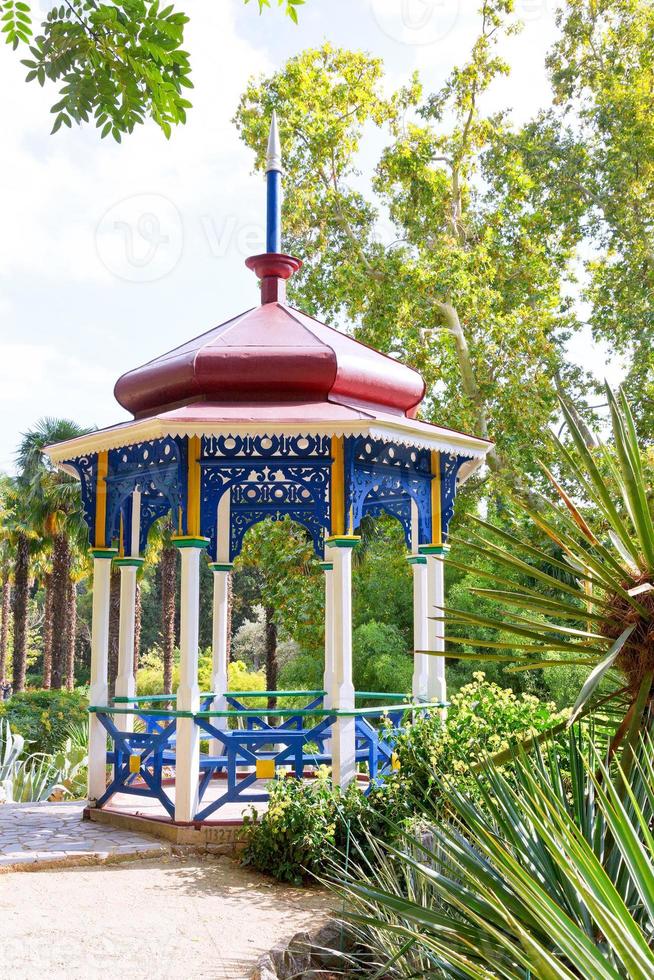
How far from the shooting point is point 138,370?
9.29 m

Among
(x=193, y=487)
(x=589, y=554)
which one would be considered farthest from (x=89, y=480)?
(x=589, y=554)

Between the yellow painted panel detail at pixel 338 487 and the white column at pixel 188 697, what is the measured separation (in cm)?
120

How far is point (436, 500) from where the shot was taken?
→ 9250 mm

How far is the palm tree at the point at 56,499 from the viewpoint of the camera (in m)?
22.3

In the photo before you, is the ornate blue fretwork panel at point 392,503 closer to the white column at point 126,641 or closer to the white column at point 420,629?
the white column at point 420,629

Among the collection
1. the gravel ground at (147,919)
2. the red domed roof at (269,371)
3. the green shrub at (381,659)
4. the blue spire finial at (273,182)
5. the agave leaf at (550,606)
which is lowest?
the gravel ground at (147,919)

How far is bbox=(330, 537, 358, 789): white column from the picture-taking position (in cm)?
793

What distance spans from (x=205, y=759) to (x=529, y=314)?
11396 mm

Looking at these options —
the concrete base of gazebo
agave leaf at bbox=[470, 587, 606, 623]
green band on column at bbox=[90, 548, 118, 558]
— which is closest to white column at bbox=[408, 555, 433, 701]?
the concrete base of gazebo

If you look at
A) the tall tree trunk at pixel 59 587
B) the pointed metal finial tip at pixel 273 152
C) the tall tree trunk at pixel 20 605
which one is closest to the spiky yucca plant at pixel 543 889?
the pointed metal finial tip at pixel 273 152

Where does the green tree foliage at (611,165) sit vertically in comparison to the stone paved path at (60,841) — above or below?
above

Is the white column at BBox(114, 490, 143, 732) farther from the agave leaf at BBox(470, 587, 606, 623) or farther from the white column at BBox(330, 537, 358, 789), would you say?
the agave leaf at BBox(470, 587, 606, 623)

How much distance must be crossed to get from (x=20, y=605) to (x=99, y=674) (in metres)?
18.6

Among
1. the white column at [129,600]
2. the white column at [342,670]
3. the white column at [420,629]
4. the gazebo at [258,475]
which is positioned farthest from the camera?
the white column at [129,600]
